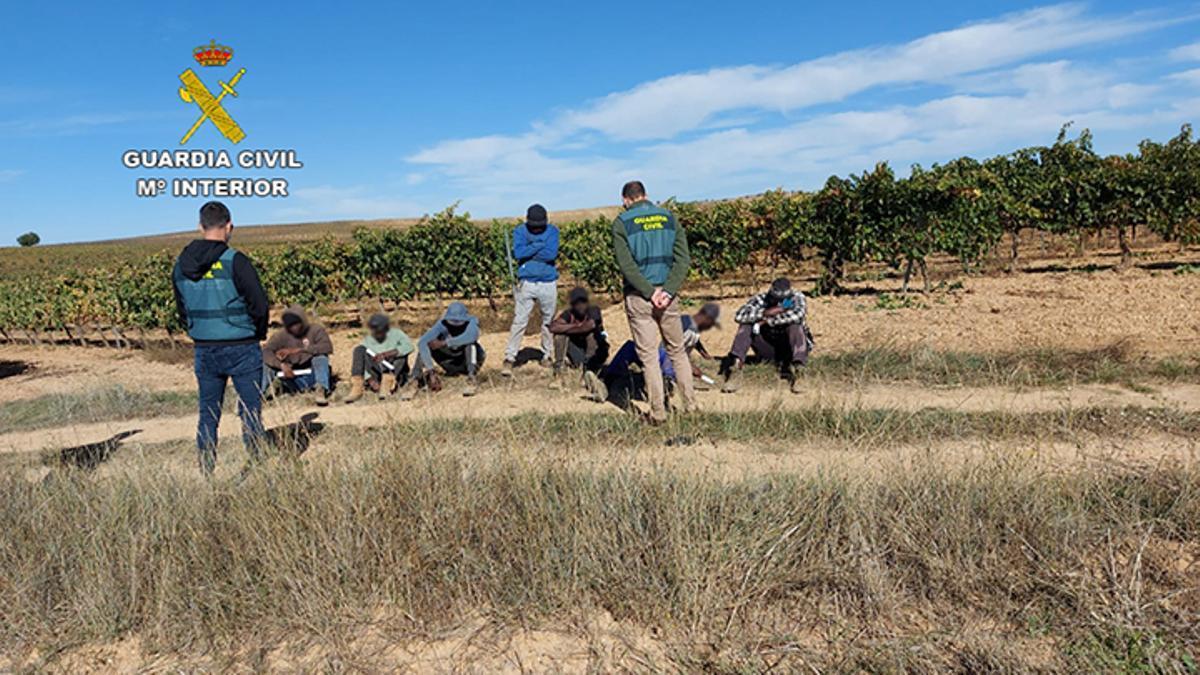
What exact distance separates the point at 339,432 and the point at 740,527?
12.9 feet

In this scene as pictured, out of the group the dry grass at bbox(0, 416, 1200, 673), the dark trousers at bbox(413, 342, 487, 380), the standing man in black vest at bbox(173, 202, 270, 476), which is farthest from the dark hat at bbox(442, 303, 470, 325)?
the dry grass at bbox(0, 416, 1200, 673)

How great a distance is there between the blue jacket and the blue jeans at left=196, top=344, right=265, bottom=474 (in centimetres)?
339

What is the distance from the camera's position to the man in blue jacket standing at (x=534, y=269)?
24.5ft

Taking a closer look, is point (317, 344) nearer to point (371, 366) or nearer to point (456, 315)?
point (371, 366)

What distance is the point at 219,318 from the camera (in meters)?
4.41

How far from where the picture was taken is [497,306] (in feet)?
51.8

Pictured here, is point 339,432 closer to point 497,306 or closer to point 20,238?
point 497,306

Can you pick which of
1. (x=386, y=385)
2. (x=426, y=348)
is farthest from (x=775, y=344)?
(x=386, y=385)

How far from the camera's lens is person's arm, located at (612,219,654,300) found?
17.3 ft

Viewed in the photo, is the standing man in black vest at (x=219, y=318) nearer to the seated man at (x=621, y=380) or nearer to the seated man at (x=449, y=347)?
the seated man at (x=449, y=347)

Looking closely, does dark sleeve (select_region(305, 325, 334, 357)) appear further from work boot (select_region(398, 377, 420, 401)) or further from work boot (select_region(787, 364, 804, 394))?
work boot (select_region(787, 364, 804, 394))

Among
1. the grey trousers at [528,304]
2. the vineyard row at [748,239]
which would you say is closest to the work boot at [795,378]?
the grey trousers at [528,304]

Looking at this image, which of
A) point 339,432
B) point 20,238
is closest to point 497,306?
point 339,432

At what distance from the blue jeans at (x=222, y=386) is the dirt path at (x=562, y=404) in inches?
33.1
